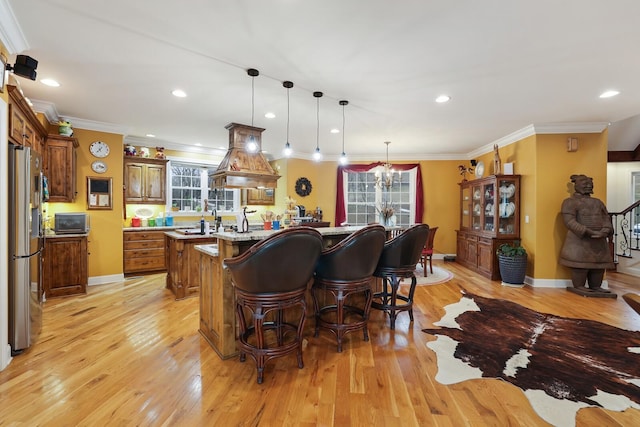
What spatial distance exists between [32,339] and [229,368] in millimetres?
1939

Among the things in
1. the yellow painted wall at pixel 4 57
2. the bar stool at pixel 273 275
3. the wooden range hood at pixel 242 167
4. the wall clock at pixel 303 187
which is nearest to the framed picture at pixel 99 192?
the wooden range hood at pixel 242 167

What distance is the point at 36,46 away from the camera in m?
2.57

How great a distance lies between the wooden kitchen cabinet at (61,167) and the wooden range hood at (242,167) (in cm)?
234

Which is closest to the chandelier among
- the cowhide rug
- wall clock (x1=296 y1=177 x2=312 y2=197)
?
wall clock (x1=296 y1=177 x2=312 y2=197)

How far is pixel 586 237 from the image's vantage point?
14.6ft

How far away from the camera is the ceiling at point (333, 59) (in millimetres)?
2100

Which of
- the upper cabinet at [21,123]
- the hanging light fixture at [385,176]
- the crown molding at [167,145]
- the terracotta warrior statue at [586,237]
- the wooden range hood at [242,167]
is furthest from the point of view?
the hanging light fixture at [385,176]

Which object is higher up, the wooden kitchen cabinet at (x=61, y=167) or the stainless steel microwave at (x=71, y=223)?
the wooden kitchen cabinet at (x=61, y=167)

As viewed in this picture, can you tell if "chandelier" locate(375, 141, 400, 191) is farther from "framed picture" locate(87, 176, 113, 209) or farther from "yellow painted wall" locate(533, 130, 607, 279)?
Result: "framed picture" locate(87, 176, 113, 209)

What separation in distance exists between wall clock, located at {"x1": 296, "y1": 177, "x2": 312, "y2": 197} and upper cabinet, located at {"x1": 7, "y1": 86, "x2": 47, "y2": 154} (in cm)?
458

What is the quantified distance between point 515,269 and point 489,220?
3.76 feet

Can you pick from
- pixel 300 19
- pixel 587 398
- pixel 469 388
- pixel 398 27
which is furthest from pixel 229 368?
pixel 398 27

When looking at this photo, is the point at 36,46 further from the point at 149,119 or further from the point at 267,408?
the point at 267,408

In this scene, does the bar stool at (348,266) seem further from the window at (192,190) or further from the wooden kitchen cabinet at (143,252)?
the window at (192,190)
